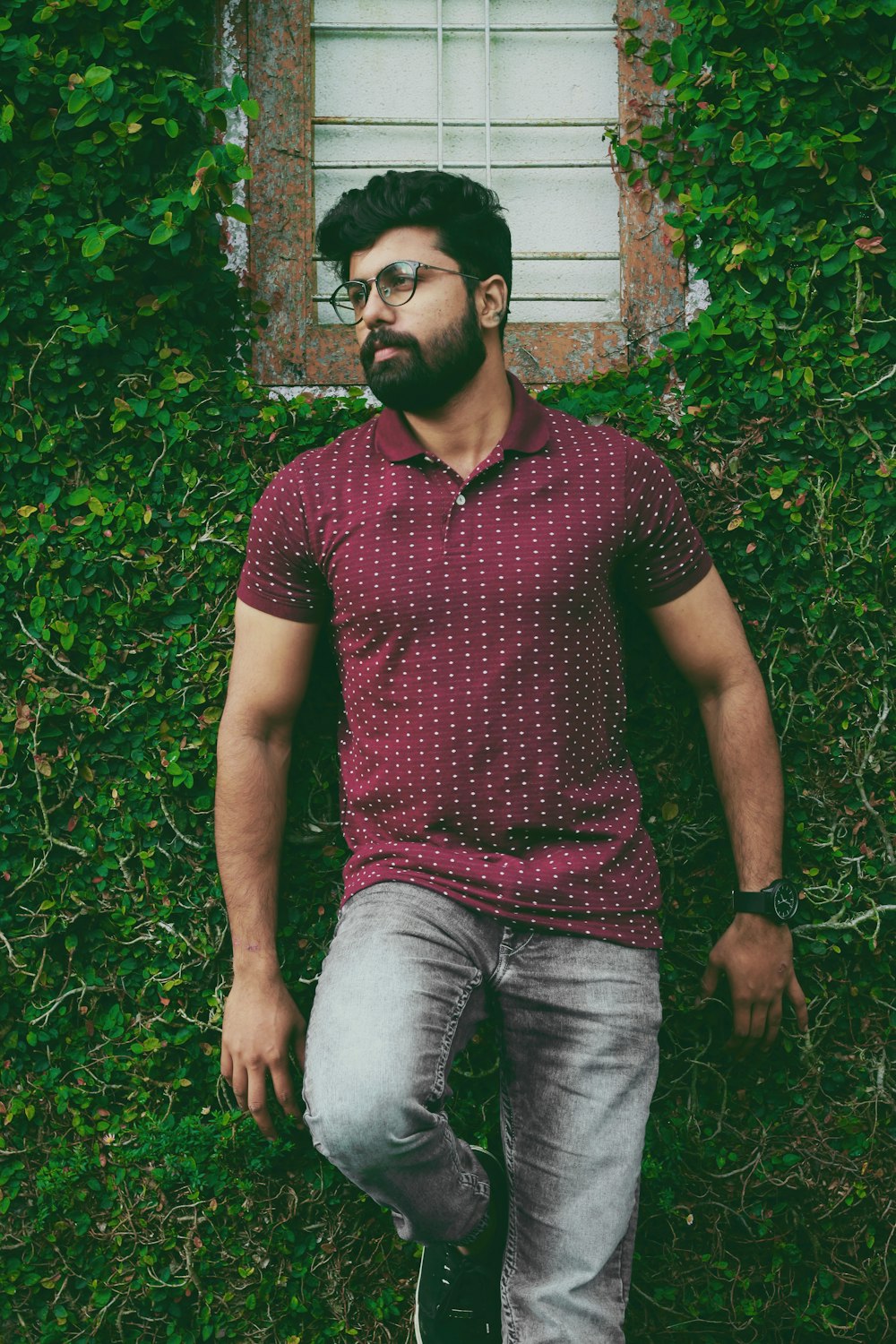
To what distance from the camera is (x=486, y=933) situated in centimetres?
255

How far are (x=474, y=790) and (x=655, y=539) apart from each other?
2.68ft

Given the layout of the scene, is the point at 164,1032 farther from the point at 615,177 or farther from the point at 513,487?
the point at 615,177

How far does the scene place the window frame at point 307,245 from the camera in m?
3.46

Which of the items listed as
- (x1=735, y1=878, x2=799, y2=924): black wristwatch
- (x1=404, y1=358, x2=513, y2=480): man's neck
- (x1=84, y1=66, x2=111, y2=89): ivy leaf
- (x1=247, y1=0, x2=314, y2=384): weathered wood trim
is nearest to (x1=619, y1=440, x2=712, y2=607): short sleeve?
(x1=404, y1=358, x2=513, y2=480): man's neck

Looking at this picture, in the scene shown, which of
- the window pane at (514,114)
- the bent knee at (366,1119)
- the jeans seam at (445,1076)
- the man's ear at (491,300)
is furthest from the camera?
the window pane at (514,114)

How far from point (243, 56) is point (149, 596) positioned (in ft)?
6.02

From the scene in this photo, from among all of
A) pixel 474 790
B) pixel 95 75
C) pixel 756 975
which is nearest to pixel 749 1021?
pixel 756 975

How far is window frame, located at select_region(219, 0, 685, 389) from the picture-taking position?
3.46 metres

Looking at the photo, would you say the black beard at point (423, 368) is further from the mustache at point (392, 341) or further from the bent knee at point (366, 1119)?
the bent knee at point (366, 1119)

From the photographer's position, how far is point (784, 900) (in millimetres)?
2838

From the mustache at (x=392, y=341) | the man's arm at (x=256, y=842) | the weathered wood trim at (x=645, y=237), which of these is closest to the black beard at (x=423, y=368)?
the mustache at (x=392, y=341)

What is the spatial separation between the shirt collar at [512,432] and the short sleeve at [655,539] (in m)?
0.25

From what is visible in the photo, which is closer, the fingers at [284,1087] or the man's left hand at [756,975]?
the fingers at [284,1087]

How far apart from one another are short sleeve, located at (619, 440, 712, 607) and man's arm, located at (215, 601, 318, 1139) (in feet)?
2.84
